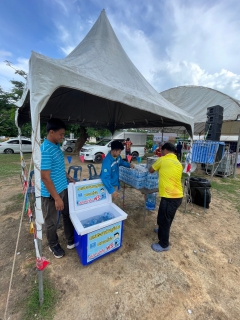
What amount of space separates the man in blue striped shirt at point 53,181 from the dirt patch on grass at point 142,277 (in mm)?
485

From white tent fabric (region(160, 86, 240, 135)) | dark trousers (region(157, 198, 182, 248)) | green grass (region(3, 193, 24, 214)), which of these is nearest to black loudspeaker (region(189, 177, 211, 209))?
dark trousers (region(157, 198, 182, 248))

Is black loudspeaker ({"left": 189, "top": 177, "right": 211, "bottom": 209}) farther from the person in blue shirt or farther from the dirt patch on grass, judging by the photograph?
the person in blue shirt

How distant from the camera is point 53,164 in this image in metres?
1.83

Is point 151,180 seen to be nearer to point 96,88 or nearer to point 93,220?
point 93,220

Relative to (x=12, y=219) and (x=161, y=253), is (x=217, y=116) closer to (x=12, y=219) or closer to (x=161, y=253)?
(x=161, y=253)

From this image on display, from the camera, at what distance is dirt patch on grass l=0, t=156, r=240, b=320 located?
155 centimetres

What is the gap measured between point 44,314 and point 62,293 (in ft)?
0.78

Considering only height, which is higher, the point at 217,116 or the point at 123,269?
the point at 217,116

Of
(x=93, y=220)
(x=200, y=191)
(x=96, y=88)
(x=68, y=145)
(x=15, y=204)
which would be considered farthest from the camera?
(x=68, y=145)

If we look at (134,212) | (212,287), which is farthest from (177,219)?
(212,287)

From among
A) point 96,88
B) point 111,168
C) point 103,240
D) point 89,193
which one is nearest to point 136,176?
point 111,168

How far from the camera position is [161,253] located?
2.34 meters

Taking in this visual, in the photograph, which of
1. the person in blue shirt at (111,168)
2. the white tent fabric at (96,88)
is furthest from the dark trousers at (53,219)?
the white tent fabric at (96,88)

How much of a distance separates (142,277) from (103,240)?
0.68m
